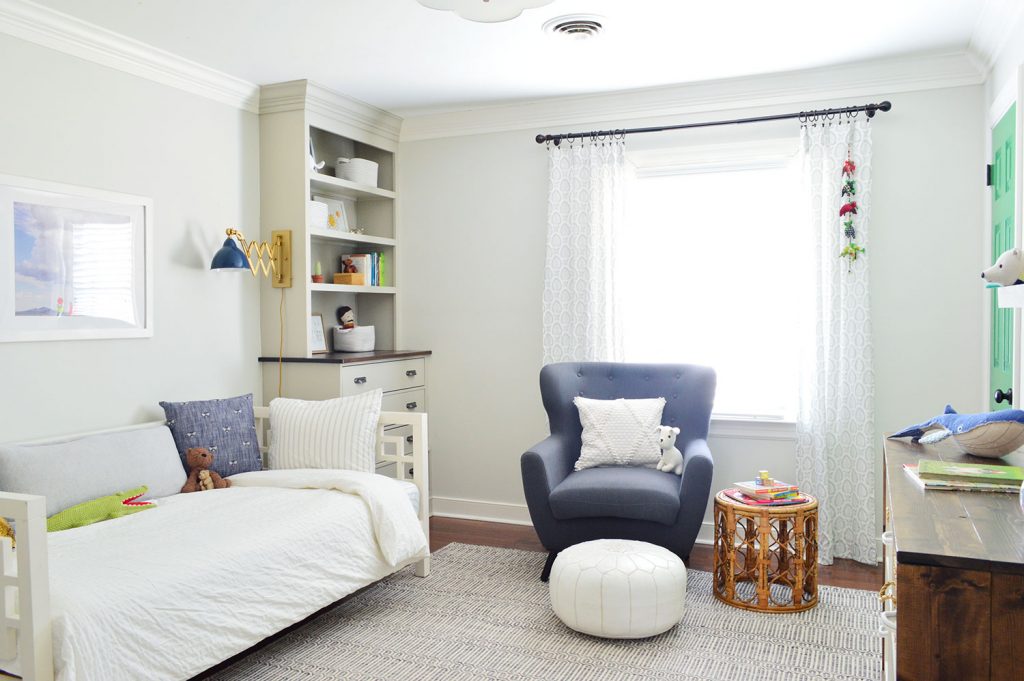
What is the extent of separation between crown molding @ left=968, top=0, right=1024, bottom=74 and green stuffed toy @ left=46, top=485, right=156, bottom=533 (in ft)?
12.3

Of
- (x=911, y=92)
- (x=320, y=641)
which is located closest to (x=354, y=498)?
(x=320, y=641)

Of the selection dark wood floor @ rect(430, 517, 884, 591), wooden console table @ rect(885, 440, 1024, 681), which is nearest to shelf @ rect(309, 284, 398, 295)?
dark wood floor @ rect(430, 517, 884, 591)

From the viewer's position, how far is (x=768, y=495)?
3438 millimetres

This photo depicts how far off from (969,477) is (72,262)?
3.32 m

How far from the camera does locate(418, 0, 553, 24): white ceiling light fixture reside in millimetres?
2943

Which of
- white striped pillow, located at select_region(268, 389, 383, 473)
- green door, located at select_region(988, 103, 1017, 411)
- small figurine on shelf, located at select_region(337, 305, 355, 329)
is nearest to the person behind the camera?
green door, located at select_region(988, 103, 1017, 411)

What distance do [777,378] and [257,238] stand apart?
114 inches

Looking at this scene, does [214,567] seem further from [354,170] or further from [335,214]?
[354,170]

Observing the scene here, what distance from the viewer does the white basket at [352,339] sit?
4766 millimetres

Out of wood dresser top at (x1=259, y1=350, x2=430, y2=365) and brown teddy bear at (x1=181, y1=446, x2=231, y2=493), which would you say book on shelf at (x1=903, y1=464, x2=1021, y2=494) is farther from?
wood dresser top at (x1=259, y1=350, x2=430, y2=365)

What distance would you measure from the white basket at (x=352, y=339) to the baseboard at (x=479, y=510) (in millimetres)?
1055

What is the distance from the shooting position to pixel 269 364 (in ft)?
14.6

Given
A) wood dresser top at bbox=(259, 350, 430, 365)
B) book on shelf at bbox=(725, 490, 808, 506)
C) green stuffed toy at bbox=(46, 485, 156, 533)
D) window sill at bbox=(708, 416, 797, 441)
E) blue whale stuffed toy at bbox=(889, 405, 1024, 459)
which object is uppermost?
wood dresser top at bbox=(259, 350, 430, 365)

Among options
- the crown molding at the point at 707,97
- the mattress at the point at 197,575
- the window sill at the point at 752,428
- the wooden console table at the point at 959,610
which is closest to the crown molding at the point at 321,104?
the crown molding at the point at 707,97
